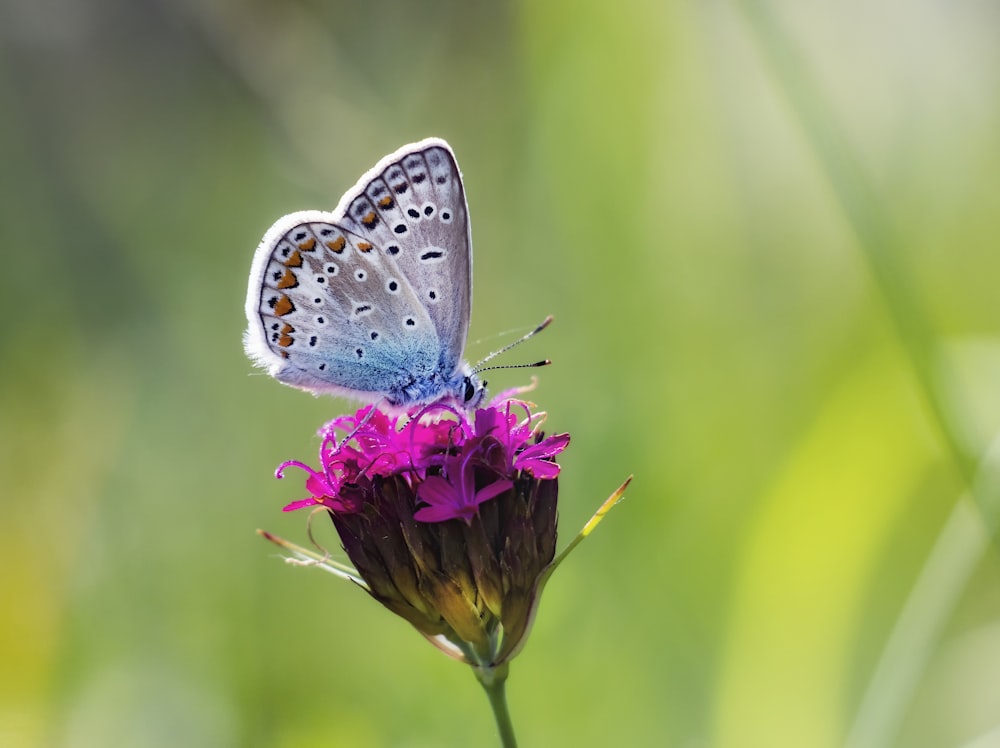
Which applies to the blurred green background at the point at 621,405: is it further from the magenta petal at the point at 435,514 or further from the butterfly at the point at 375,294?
the magenta petal at the point at 435,514

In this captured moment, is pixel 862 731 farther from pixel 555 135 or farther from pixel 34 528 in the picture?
pixel 34 528

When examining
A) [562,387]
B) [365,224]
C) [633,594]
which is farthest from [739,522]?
[365,224]

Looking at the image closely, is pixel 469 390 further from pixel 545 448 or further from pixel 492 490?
pixel 492 490

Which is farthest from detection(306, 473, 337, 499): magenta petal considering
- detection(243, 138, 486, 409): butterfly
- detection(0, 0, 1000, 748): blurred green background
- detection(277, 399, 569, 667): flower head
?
detection(0, 0, 1000, 748): blurred green background

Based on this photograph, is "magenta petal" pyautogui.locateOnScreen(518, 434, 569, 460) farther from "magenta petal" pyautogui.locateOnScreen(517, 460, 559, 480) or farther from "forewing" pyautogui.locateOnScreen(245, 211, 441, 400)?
"forewing" pyautogui.locateOnScreen(245, 211, 441, 400)

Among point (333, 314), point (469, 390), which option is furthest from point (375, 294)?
point (469, 390)

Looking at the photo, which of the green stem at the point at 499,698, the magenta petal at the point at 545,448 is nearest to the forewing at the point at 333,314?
the magenta petal at the point at 545,448
